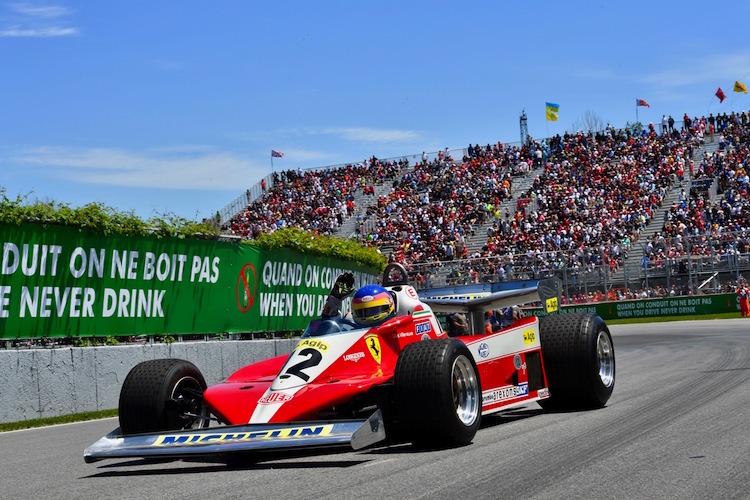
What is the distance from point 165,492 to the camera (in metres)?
5.56

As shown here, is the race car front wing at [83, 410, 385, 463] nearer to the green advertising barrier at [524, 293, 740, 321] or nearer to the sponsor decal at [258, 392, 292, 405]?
the sponsor decal at [258, 392, 292, 405]

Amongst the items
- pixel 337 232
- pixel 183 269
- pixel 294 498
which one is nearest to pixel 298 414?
pixel 294 498

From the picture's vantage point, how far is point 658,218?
40375mm

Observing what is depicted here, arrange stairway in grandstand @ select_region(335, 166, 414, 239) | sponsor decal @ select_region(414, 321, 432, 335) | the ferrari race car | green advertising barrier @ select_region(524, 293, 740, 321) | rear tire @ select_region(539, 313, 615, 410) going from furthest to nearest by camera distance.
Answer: stairway in grandstand @ select_region(335, 166, 414, 239)
green advertising barrier @ select_region(524, 293, 740, 321)
rear tire @ select_region(539, 313, 615, 410)
sponsor decal @ select_region(414, 321, 432, 335)
the ferrari race car

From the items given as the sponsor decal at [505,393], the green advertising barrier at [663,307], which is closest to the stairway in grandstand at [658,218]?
the green advertising barrier at [663,307]

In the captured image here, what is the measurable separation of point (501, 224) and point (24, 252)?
3353 centimetres

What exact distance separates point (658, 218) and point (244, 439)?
120ft

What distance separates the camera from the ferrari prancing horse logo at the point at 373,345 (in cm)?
809

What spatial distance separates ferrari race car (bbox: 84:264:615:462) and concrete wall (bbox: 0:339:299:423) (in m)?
4.38

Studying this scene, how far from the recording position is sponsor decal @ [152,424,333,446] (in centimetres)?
640

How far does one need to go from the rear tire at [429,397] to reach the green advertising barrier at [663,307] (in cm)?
2911

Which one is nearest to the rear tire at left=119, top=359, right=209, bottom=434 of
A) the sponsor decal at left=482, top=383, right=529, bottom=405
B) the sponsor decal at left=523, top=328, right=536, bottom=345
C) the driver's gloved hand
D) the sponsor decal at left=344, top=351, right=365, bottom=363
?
the sponsor decal at left=344, top=351, right=365, bottom=363

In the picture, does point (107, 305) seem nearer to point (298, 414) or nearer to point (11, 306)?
point (11, 306)

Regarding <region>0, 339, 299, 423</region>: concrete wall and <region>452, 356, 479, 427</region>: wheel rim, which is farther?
<region>0, 339, 299, 423</region>: concrete wall
